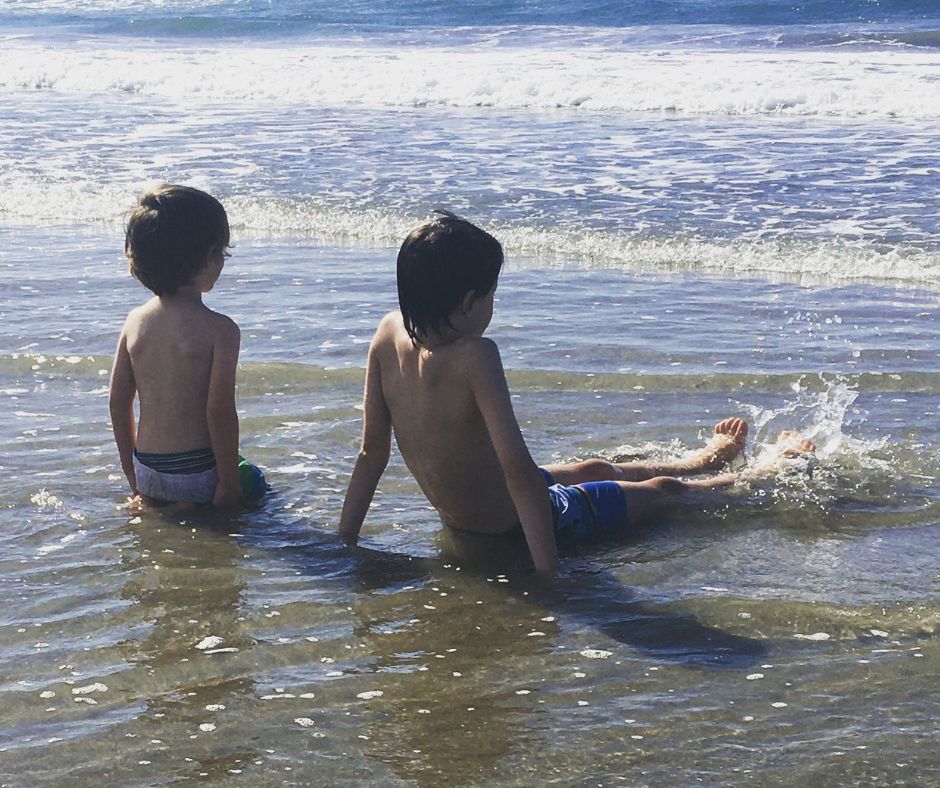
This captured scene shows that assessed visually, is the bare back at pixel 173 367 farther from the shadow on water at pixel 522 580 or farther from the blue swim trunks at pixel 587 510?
the blue swim trunks at pixel 587 510

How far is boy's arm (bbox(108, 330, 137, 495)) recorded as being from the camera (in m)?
4.75

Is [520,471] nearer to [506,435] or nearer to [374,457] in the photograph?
[506,435]

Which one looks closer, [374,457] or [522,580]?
[522,580]

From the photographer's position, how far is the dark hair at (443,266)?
12.9 ft

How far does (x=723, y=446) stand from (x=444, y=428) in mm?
1504

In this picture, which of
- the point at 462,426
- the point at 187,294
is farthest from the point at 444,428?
the point at 187,294

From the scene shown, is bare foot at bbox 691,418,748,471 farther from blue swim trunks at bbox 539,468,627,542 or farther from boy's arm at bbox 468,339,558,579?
boy's arm at bbox 468,339,558,579

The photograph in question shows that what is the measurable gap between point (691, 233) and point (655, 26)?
1839 centimetres

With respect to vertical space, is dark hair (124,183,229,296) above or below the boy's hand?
above

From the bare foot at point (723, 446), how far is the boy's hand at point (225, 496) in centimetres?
178

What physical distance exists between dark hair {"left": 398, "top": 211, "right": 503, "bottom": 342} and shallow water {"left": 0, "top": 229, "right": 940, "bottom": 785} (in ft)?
2.86

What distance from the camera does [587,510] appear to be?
4.57 meters

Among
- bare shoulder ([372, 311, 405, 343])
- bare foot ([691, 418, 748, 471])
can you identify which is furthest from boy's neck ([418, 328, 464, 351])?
bare foot ([691, 418, 748, 471])

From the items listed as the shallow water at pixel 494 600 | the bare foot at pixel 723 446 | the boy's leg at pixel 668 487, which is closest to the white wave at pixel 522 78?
the shallow water at pixel 494 600
